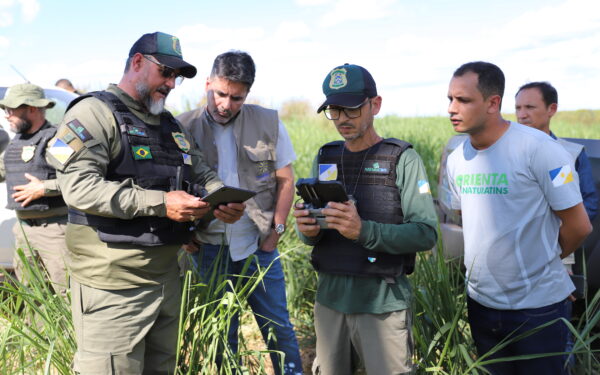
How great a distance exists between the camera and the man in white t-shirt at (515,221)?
2.16 meters

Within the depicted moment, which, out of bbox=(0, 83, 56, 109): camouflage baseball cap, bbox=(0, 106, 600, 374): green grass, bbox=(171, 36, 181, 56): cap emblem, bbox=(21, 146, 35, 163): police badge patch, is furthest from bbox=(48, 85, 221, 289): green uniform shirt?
bbox=(0, 83, 56, 109): camouflage baseball cap

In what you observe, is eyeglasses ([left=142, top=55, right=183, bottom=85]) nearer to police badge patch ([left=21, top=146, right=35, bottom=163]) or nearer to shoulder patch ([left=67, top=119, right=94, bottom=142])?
shoulder patch ([left=67, top=119, right=94, bottom=142])

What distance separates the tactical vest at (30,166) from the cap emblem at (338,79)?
7.64 feet

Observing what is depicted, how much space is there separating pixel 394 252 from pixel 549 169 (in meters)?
0.74

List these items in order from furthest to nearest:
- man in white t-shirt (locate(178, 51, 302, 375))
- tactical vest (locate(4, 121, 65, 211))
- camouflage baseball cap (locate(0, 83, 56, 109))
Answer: camouflage baseball cap (locate(0, 83, 56, 109)) → tactical vest (locate(4, 121, 65, 211)) → man in white t-shirt (locate(178, 51, 302, 375))

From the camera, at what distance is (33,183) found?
3.57 meters

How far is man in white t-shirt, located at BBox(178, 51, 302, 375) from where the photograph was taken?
9.34 feet

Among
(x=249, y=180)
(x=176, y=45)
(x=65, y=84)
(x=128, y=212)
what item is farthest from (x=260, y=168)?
(x=65, y=84)

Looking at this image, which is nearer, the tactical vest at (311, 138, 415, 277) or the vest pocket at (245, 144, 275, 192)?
the tactical vest at (311, 138, 415, 277)

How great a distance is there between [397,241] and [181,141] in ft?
3.71

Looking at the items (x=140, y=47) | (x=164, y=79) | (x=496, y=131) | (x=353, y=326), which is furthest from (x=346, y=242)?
(x=140, y=47)

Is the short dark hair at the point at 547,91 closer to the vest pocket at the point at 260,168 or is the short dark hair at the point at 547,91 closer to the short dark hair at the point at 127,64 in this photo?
the vest pocket at the point at 260,168

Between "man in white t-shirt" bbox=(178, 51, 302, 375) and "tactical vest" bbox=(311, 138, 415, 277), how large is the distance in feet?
2.24

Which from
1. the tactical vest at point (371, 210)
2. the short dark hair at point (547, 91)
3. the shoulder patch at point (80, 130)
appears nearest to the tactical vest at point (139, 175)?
the shoulder patch at point (80, 130)
